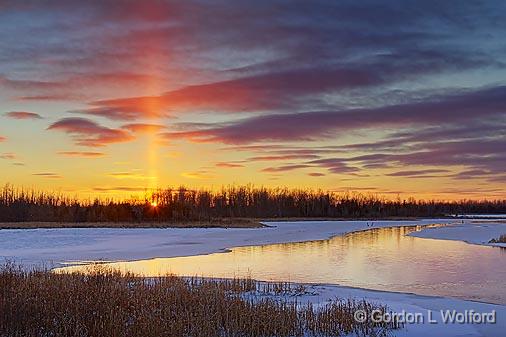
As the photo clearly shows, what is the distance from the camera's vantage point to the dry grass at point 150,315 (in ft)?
28.6

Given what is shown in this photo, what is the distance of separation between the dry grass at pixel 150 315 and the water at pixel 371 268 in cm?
505

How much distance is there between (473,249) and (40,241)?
24.9 meters

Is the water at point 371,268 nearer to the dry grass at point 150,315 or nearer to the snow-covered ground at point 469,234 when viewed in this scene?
the dry grass at point 150,315

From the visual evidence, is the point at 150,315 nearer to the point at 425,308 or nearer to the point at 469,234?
the point at 425,308

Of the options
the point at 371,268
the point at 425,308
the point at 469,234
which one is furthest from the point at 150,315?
the point at 469,234

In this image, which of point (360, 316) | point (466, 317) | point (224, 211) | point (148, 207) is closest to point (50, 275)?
point (360, 316)

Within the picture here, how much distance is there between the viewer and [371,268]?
20.4m

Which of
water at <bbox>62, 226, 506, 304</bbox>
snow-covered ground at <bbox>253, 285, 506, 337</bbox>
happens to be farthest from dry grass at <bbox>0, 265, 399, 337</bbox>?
water at <bbox>62, 226, 506, 304</bbox>

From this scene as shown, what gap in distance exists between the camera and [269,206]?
119250 millimetres

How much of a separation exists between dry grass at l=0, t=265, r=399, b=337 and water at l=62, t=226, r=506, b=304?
16.6 feet

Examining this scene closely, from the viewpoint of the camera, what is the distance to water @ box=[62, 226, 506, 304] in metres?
15.9

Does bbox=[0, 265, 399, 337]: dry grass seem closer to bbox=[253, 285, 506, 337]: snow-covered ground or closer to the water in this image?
bbox=[253, 285, 506, 337]: snow-covered ground

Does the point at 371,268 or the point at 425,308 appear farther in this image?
the point at 371,268

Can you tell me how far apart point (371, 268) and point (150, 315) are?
1262 cm
